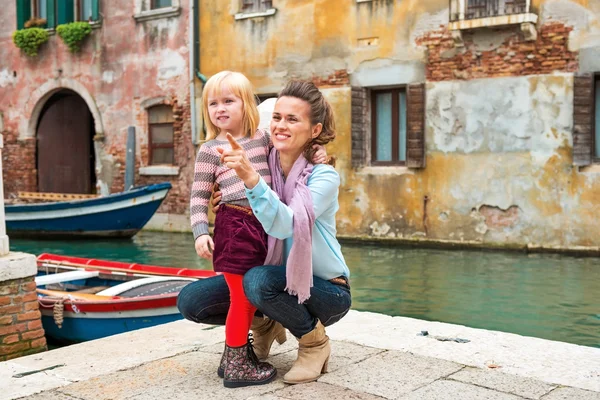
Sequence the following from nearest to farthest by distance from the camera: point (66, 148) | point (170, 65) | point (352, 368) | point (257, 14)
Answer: point (352, 368) < point (257, 14) < point (170, 65) < point (66, 148)

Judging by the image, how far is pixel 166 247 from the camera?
13594mm

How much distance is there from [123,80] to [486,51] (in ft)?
25.1

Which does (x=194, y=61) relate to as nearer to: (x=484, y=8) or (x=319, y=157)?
(x=484, y=8)

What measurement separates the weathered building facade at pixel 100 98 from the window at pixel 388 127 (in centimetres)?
387

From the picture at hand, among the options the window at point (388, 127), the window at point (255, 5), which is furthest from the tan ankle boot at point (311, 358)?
the window at point (255, 5)

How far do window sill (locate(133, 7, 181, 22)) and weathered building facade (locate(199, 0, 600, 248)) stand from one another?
1.41m

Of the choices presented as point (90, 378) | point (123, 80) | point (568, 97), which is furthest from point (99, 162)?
point (90, 378)

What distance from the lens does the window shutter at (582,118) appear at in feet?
37.6

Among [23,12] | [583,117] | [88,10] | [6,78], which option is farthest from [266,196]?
[6,78]

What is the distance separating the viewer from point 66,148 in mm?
19750

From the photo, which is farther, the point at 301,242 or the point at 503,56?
the point at 503,56

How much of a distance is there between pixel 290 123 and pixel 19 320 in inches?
118

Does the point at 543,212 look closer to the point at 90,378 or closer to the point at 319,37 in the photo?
the point at 319,37

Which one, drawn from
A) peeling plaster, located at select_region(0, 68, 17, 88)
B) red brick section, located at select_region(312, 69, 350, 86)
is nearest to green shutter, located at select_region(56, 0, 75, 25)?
peeling plaster, located at select_region(0, 68, 17, 88)
